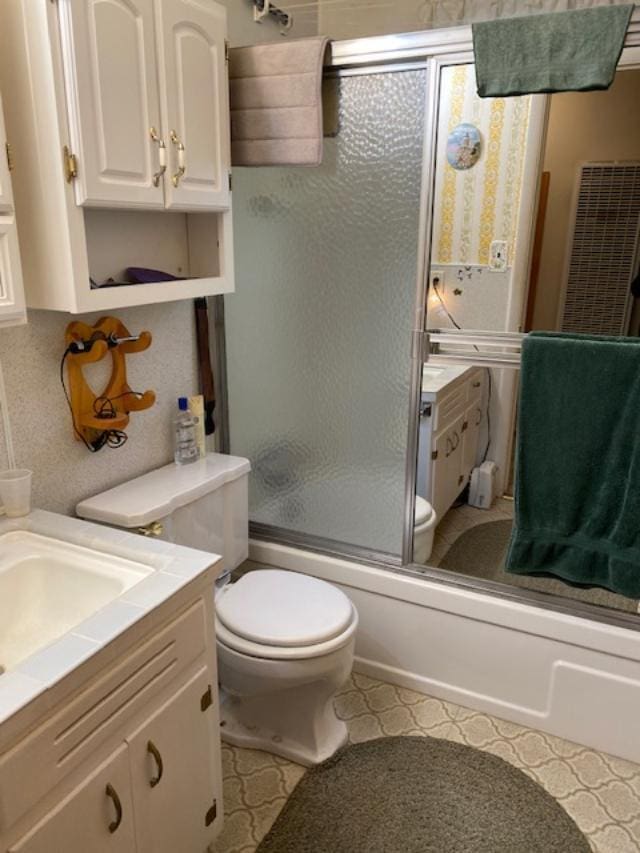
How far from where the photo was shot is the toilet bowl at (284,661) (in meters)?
1.68

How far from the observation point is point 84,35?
1.28m

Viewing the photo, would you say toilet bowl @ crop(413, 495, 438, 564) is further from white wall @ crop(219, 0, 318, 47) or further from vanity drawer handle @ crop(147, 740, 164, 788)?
white wall @ crop(219, 0, 318, 47)

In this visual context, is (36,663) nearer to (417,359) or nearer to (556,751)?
(417,359)

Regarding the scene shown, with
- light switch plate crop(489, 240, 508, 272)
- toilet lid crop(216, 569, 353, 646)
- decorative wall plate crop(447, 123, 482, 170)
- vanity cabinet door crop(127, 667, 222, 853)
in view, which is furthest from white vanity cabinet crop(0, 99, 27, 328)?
light switch plate crop(489, 240, 508, 272)

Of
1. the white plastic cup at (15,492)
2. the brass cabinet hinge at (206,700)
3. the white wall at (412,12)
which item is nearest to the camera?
the brass cabinet hinge at (206,700)

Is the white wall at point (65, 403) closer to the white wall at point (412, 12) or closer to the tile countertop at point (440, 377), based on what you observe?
the tile countertop at point (440, 377)

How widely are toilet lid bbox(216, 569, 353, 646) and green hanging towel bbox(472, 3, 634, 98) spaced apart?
1.42m

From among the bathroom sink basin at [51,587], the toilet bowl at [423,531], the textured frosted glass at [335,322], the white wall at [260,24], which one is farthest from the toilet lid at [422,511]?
the white wall at [260,24]

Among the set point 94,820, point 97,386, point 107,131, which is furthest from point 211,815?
point 107,131

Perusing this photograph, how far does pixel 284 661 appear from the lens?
1.67 metres

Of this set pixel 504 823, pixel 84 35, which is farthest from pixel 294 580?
pixel 84 35

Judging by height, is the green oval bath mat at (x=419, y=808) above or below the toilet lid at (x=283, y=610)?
below

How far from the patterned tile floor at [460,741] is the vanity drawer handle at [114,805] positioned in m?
0.58

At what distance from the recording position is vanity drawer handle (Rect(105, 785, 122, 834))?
44.7 inches
